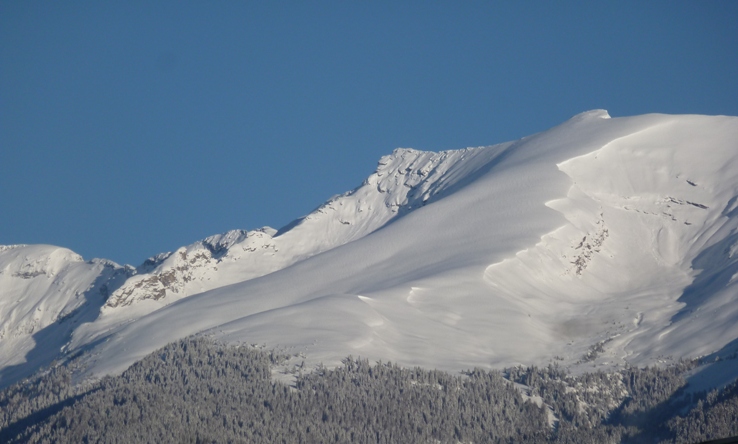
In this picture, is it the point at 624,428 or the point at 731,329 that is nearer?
the point at 624,428

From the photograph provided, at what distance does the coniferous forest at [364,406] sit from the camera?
128 metres

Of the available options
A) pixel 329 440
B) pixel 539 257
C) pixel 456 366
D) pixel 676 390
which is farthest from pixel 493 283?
pixel 329 440

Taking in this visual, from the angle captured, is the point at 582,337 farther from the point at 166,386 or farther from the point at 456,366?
the point at 166,386

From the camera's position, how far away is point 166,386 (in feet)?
467

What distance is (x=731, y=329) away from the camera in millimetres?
158125

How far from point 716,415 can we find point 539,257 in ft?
239

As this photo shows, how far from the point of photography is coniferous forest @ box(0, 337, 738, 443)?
128 metres

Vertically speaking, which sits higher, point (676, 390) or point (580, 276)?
point (580, 276)

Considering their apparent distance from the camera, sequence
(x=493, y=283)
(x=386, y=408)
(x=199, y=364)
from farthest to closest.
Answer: (x=493, y=283) → (x=199, y=364) → (x=386, y=408)

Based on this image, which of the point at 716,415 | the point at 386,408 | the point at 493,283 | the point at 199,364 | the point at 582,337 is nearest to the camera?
the point at 716,415

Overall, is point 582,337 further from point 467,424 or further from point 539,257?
point 467,424

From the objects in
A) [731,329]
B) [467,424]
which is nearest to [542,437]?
[467,424]

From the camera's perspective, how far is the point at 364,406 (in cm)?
13512

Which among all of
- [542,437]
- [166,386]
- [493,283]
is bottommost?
[542,437]
